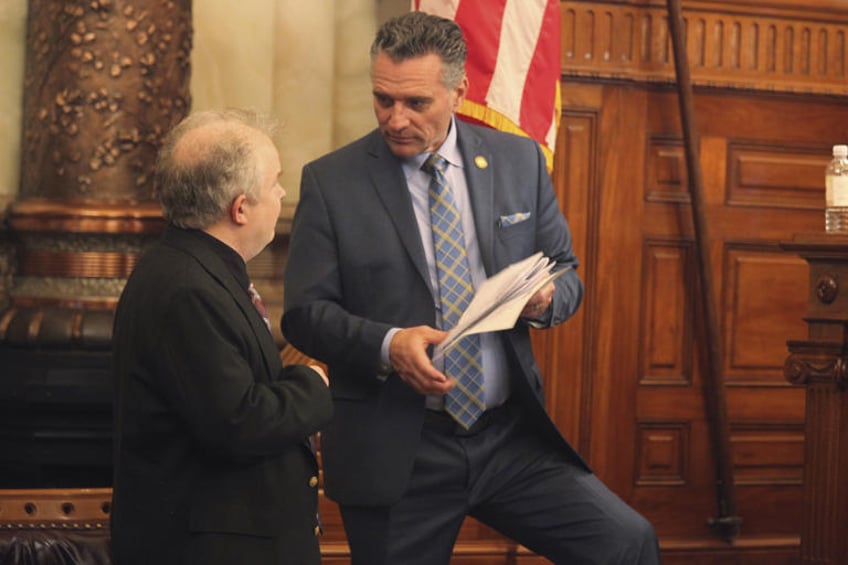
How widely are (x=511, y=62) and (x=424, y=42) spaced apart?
151cm

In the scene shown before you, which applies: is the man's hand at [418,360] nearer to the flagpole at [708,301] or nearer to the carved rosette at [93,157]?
the carved rosette at [93,157]

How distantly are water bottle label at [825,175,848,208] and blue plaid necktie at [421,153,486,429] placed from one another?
5.51 ft

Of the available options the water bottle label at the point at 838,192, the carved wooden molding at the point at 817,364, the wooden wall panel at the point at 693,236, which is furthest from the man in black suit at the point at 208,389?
the wooden wall panel at the point at 693,236

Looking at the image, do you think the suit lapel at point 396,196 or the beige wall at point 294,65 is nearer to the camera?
the suit lapel at point 396,196

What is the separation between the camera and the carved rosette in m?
4.91

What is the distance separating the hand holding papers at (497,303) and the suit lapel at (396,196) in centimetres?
29

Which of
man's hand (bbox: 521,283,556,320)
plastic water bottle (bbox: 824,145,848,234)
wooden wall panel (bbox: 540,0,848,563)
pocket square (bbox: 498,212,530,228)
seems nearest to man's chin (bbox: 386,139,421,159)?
pocket square (bbox: 498,212,530,228)

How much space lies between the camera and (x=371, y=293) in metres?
3.29

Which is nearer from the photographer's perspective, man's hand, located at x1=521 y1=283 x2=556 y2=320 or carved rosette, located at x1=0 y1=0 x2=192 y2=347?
man's hand, located at x1=521 y1=283 x2=556 y2=320

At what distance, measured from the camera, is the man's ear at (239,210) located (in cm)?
254

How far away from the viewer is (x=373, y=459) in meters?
3.24

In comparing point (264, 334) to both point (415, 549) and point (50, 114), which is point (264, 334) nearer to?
point (415, 549)

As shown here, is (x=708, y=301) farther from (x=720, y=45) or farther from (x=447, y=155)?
(x=447, y=155)

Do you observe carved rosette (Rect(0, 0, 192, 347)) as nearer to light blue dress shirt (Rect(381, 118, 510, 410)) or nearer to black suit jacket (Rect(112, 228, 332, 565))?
light blue dress shirt (Rect(381, 118, 510, 410))
